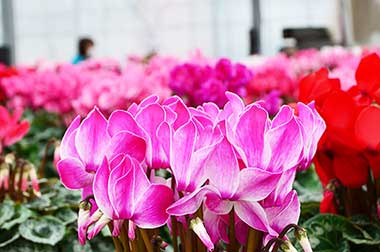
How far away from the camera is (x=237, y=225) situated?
2.60 feet

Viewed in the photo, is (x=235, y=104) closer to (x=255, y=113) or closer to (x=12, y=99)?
(x=255, y=113)

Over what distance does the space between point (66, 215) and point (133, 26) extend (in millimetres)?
12650

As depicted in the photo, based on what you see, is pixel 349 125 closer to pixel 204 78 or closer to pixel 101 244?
pixel 101 244

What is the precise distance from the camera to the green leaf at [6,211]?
129 cm

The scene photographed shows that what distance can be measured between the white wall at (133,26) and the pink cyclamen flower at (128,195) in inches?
→ 511

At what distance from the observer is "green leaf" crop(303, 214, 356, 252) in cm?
99

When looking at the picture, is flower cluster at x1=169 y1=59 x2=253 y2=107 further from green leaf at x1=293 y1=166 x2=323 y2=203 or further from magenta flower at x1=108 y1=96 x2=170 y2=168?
magenta flower at x1=108 y1=96 x2=170 y2=168

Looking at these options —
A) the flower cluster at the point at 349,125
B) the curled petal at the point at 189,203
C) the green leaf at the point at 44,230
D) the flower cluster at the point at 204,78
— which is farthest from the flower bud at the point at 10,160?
the flower cluster at the point at 204,78

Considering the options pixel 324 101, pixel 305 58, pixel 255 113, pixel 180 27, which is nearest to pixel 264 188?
pixel 255 113

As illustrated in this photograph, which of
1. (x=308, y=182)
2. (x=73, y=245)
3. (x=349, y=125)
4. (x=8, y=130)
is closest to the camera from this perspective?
(x=349, y=125)

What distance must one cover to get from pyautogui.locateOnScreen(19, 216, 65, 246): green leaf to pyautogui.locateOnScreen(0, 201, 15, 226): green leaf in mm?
29

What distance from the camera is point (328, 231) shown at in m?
0.99

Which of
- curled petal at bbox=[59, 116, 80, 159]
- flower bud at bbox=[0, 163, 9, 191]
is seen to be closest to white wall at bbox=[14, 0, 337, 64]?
flower bud at bbox=[0, 163, 9, 191]

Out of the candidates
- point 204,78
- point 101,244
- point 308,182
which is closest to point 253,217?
point 101,244
